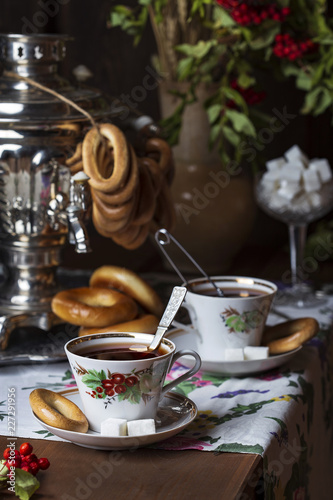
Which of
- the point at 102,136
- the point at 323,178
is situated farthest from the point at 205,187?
the point at 102,136

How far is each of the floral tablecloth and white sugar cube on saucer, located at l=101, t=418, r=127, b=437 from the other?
4cm

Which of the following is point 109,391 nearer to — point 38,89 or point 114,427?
point 114,427

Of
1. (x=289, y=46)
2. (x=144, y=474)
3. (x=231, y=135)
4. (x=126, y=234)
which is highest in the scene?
(x=289, y=46)

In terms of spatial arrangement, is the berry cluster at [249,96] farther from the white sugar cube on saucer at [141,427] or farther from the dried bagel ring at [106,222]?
the white sugar cube on saucer at [141,427]

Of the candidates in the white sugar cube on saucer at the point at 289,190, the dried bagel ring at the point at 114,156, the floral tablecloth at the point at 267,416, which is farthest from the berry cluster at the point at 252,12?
the floral tablecloth at the point at 267,416

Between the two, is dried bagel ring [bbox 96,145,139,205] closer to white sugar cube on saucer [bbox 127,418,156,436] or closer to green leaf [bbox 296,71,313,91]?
white sugar cube on saucer [bbox 127,418,156,436]

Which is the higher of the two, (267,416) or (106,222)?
(106,222)

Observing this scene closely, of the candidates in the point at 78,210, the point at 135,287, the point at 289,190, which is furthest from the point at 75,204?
the point at 289,190

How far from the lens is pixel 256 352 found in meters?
0.71

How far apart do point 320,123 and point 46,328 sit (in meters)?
0.81

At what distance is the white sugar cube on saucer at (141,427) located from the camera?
0.54 metres

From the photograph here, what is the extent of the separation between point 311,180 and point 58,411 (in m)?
0.55

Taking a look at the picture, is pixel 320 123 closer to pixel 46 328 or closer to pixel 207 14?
pixel 207 14

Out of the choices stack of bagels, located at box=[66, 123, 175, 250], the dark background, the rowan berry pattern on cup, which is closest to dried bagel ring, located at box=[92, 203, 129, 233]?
stack of bagels, located at box=[66, 123, 175, 250]
